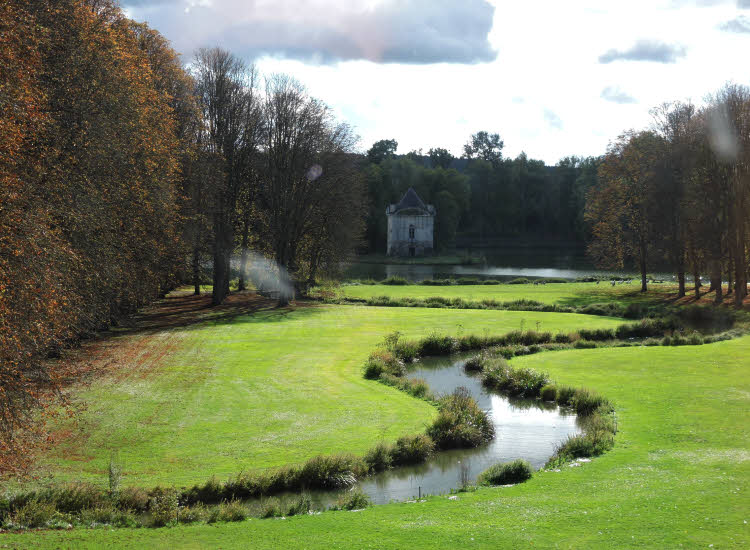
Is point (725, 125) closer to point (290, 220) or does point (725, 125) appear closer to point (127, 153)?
point (290, 220)

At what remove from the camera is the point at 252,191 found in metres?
48.9

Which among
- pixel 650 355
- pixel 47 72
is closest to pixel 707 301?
pixel 650 355

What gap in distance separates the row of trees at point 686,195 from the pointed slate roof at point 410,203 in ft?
194

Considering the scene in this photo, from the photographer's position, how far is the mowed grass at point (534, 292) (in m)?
53.2

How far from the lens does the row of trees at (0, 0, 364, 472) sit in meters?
13.1

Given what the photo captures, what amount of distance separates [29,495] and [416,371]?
1820cm

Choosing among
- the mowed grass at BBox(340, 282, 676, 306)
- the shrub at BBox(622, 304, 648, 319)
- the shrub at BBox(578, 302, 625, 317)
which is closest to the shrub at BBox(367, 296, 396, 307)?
the mowed grass at BBox(340, 282, 676, 306)

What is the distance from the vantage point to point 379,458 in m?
16.1

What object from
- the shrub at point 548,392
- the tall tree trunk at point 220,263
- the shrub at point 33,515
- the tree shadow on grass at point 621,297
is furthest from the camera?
the tree shadow on grass at point 621,297

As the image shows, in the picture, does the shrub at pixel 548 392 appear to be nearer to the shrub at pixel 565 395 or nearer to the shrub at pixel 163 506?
the shrub at pixel 565 395

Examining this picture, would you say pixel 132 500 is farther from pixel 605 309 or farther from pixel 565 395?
pixel 605 309

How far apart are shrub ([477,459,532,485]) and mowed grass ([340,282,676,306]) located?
37631 millimetres

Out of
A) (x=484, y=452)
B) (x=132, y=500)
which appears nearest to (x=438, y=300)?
(x=484, y=452)

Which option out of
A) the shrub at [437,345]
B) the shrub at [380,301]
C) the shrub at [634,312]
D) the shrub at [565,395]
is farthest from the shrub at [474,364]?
the shrub at [380,301]
